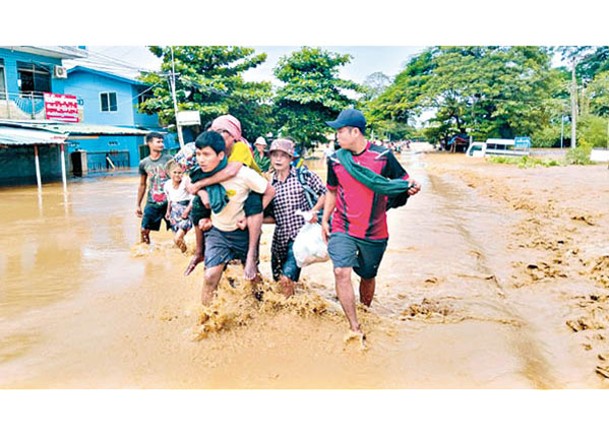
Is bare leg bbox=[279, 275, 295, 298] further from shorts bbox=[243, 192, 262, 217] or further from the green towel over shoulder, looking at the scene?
the green towel over shoulder

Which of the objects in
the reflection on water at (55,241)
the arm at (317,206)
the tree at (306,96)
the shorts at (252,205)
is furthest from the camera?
the tree at (306,96)

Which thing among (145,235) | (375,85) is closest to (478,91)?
(375,85)

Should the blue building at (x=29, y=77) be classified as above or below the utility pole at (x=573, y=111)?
above

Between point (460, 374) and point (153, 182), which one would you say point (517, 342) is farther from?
point (153, 182)

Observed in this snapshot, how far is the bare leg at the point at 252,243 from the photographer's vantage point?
3418mm

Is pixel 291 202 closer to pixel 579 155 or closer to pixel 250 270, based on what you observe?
pixel 250 270

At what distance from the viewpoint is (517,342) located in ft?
11.6

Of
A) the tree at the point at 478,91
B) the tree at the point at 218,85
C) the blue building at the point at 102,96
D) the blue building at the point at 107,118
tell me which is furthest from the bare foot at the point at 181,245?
the blue building at the point at 102,96

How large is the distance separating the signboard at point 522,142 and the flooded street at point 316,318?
8.34 meters

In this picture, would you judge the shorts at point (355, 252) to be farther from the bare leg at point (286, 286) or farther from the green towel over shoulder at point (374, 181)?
the bare leg at point (286, 286)

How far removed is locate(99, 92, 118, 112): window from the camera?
63.9ft

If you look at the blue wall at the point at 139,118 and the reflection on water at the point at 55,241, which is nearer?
the reflection on water at the point at 55,241

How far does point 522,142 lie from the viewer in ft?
53.4
